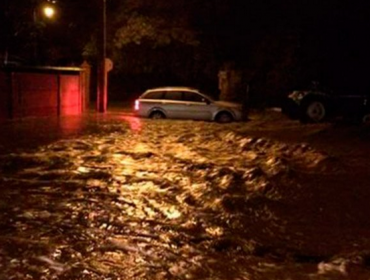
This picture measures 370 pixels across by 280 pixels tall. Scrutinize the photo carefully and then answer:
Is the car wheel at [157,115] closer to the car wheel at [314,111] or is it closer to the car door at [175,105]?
the car door at [175,105]

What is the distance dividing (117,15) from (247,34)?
21.4ft

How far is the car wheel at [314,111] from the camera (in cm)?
2339

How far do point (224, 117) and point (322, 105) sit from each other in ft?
12.3

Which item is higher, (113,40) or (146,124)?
(113,40)

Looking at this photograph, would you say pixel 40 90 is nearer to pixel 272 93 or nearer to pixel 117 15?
pixel 117 15

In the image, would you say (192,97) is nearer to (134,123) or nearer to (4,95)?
(134,123)

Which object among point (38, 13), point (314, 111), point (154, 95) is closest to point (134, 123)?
point (154, 95)

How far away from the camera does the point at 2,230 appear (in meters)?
8.13

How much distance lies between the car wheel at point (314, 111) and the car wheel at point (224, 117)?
9.19 feet

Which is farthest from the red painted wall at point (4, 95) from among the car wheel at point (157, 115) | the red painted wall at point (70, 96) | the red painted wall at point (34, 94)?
the car wheel at point (157, 115)

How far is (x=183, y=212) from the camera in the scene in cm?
928

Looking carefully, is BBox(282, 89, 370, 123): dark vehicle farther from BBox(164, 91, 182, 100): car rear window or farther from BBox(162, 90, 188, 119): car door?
BBox(164, 91, 182, 100): car rear window

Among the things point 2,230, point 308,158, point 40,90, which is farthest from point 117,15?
point 2,230

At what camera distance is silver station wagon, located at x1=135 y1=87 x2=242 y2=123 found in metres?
24.6
